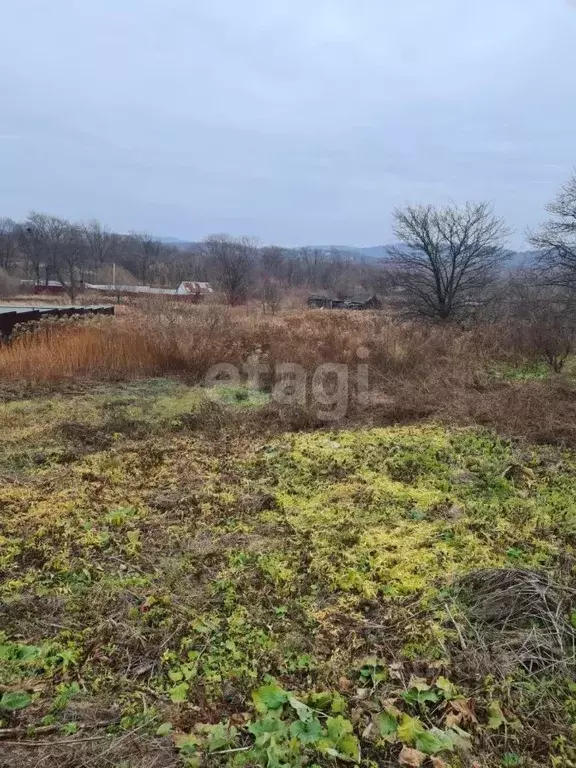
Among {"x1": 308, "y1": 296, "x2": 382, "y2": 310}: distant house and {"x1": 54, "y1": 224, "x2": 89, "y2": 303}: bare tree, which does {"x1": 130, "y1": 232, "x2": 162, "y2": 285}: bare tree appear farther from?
{"x1": 308, "y1": 296, "x2": 382, "y2": 310}: distant house

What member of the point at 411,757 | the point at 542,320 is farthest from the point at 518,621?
the point at 542,320

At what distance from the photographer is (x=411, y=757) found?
176 cm

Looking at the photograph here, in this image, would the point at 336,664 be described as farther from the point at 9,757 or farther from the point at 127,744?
the point at 9,757

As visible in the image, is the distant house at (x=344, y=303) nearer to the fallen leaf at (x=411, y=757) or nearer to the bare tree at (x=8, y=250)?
the fallen leaf at (x=411, y=757)

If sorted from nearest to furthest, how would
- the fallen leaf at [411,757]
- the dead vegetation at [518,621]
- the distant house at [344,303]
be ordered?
1. the fallen leaf at [411,757]
2. the dead vegetation at [518,621]
3. the distant house at [344,303]

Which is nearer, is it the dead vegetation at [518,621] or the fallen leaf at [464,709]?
the fallen leaf at [464,709]

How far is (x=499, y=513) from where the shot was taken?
374cm

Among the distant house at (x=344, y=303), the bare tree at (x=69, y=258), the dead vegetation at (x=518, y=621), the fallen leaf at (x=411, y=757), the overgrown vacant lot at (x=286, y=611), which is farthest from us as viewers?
the bare tree at (x=69, y=258)

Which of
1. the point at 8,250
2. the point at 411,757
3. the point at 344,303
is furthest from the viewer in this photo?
the point at 8,250

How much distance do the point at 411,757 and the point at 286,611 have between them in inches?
39.0

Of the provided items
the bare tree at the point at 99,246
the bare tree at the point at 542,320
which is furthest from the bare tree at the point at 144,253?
the bare tree at the point at 542,320

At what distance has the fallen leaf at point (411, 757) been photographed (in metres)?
1.74

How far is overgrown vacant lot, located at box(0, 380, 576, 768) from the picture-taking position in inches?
73.6

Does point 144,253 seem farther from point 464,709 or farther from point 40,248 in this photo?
point 464,709
